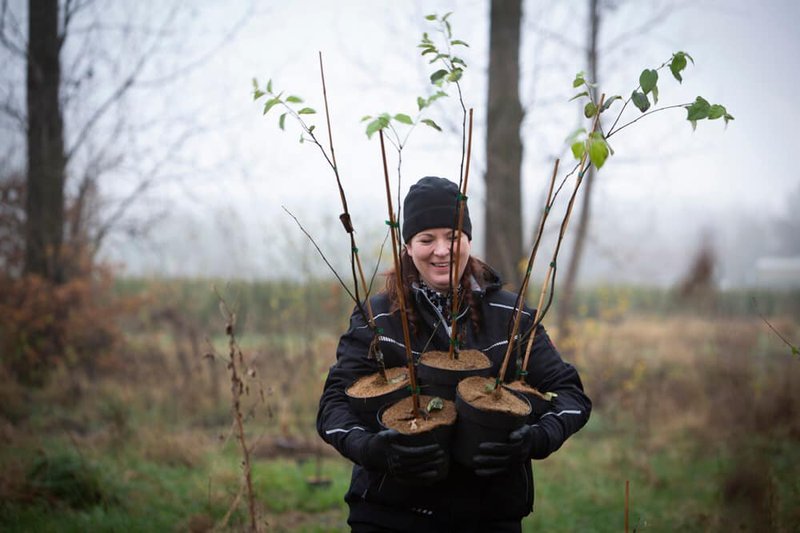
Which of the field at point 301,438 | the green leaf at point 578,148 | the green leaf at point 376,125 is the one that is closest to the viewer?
the green leaf at point 578,148

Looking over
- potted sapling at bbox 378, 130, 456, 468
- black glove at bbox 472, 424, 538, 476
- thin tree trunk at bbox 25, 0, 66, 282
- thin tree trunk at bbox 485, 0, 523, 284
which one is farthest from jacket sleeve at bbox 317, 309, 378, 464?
thin tree trunk at bbox 25, 0, 66, 282

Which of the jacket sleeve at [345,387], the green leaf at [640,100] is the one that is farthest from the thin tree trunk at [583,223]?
the green leaf at [640,100]

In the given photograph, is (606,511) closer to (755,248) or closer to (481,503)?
(481,503)

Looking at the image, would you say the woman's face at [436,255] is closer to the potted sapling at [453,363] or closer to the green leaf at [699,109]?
the potted sapling at [453,363]

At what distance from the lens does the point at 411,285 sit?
2146 mm

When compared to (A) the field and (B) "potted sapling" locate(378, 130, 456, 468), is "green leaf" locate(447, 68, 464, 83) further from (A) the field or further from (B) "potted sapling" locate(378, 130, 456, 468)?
(A) the field

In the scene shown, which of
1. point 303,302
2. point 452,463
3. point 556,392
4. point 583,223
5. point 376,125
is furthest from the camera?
point 583,223

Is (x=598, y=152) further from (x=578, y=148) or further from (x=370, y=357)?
(x=370, y=357)

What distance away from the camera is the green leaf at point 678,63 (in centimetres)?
160

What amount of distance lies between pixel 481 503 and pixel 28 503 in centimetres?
296

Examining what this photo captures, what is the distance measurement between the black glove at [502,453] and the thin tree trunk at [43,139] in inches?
299

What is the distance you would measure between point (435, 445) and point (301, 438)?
4458 millimetres

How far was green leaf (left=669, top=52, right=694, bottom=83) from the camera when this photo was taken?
1601mm

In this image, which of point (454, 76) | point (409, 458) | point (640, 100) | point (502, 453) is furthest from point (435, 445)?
point (640, 100)
